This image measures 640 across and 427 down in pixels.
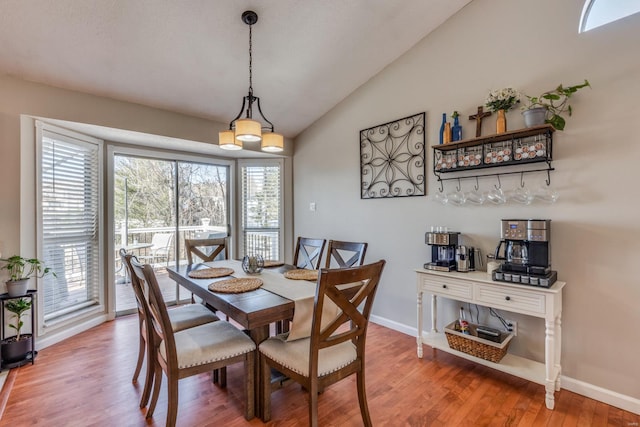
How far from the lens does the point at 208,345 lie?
1.79m

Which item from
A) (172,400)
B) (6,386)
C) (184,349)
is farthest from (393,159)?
(6,386)

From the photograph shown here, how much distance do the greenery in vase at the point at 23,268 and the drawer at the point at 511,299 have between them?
3642 millimetres

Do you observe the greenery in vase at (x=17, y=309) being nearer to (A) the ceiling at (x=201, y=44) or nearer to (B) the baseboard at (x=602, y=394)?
(A) the ceiling at (x=201, y=44)

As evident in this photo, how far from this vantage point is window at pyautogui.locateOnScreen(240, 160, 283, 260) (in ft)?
14.9

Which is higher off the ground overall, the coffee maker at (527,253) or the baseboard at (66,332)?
the coffee maker at (527,253)

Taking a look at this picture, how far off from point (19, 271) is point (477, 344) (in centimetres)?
373

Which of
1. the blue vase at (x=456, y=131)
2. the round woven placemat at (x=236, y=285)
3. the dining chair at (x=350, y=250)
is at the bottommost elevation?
the round woven placemat at (x=236, y=285)

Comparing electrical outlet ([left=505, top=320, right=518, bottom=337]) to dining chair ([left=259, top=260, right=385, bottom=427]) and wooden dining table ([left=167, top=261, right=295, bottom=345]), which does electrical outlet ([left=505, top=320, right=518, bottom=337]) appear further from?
wooden dining table ([left=167, top=261, right=295, bottom=345])

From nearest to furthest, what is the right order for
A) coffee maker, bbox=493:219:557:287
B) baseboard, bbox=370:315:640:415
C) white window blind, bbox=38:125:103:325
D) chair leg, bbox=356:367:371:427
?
chair leg, bbox=356:367:371:427, baseboard, bbox=370:315:640:415, coffee maker, bbox=493:219:557:287, white window blind, bbox=38:125:103:325

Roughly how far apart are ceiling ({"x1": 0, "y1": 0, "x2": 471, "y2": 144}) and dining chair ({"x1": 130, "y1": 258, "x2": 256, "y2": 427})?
71.0 inches

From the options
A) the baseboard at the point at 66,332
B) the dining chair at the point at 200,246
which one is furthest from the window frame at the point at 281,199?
the baseboard at the point at 66,332

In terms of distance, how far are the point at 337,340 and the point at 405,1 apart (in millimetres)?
2624

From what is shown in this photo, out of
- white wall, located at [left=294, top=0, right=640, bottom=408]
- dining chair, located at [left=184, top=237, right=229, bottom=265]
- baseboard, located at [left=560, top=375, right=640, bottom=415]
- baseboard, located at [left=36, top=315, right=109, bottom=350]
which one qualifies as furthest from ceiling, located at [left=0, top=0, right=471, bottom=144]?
baseboard, located at [left=560, top=375, right=640, bottom=415]

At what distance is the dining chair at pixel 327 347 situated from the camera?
1.52 metres
